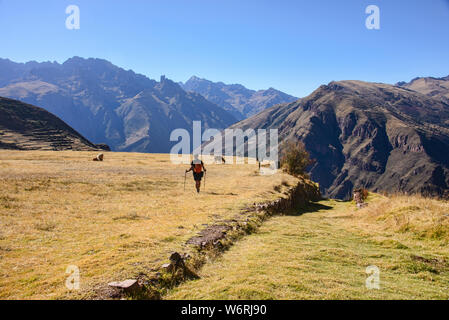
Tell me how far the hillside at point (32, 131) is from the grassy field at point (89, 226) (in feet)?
323

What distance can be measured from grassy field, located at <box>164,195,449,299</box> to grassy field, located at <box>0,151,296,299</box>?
2301 mm

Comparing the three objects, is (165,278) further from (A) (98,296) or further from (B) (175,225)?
(B) (175,225)

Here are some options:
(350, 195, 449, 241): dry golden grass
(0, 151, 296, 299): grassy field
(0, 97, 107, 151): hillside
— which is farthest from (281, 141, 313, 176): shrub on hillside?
(0, 97, 107, 151): hillside

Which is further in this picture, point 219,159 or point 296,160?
point 219,159

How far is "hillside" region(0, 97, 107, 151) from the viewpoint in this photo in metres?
109

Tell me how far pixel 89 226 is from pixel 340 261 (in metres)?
11.7

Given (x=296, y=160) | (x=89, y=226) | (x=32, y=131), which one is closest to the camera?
(x=89, y=226)

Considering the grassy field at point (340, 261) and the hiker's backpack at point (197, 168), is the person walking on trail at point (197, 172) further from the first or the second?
the grassy field at point (340, 261)

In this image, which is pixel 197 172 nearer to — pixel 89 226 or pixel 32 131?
pixel 89 226

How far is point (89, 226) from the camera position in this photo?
45.7 ft

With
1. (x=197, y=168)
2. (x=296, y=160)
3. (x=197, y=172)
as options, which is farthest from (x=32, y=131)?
(x=197, y=172)
